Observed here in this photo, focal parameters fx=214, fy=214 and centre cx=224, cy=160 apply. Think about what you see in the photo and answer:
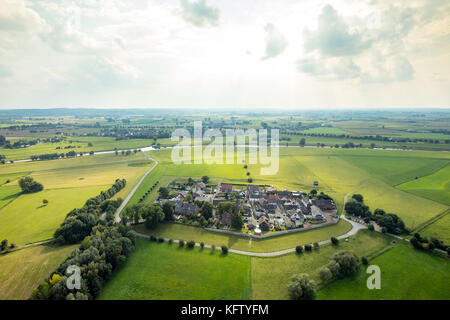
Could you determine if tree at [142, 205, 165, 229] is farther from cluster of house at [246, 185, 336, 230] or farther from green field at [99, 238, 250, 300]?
cluster of house at [246, 185, 336, 230]

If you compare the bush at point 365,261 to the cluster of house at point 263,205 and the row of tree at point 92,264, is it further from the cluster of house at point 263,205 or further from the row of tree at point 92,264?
the row of tree at point 92,264

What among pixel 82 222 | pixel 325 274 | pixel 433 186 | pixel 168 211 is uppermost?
pixel 433 186

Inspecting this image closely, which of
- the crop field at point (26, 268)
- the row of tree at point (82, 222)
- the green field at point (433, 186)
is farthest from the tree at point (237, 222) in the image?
the green field at point (433, 186)

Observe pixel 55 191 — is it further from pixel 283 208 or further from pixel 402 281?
pixel 402 281

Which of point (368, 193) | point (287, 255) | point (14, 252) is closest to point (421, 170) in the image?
point (368, 193)

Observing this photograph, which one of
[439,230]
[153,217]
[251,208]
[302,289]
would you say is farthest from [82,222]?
[439,230]

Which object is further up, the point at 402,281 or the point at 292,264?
the point at 292,264

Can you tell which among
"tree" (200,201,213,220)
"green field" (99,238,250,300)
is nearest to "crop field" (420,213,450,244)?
"green field" (99,238,250,300)
